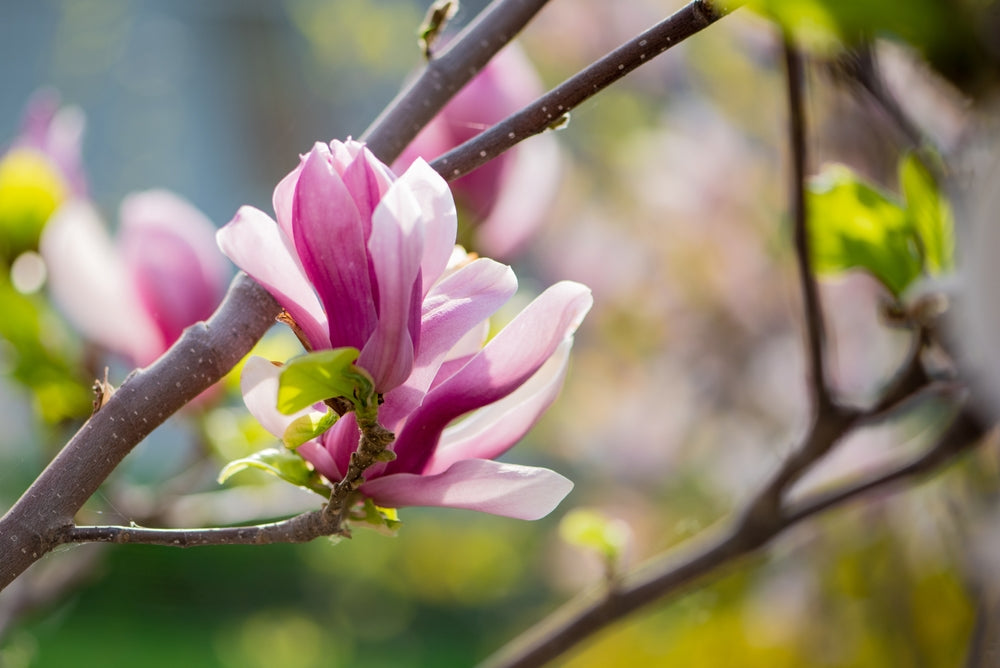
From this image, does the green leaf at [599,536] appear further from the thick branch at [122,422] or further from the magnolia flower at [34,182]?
the magnolia flower at [34,182]

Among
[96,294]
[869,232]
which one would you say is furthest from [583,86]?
[96,294]

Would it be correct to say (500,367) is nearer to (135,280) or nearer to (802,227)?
(802,227)

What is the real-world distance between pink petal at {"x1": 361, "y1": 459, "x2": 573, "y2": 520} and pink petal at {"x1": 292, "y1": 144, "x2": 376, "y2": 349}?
0.04 metres

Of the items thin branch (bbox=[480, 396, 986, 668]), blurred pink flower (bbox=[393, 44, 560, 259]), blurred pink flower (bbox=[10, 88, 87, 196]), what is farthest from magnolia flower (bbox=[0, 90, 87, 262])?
thin branch (bbox=[480, 396, 986, 668])

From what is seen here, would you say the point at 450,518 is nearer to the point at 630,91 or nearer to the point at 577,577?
the point at 577,577

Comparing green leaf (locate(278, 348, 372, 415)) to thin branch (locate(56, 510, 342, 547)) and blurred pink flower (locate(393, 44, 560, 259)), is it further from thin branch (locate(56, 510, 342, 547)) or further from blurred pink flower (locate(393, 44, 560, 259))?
blurred pink flower (locate(393, 44, 560, 259))

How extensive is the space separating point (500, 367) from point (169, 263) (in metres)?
0.25

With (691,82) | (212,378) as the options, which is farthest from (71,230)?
(691,82)

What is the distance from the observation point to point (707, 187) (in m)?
1.13

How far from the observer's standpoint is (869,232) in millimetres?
386

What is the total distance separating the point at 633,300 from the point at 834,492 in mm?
783

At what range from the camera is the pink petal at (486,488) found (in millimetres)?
242

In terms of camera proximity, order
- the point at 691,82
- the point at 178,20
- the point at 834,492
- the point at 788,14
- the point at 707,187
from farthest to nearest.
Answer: the point at 178,20 → the point at 691,82 → the point at 707,187 → the point at 834,492 → the point at 788,14

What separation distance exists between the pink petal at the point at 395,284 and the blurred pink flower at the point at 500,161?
0.13 m
